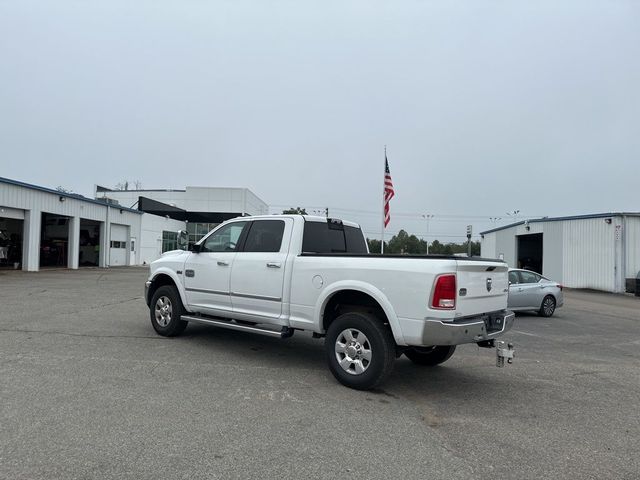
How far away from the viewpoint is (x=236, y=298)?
662cm

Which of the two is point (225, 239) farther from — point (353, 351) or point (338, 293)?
point (353, 351)

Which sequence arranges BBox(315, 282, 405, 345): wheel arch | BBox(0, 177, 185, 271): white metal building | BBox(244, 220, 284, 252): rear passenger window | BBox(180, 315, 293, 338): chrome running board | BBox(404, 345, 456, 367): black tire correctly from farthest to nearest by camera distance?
1. BBox(0, 177, 185, 271): white metal building
2. BBox(244, 220, 284, 252): rear passenger window
3. BBox(404, 345, 456, 367): black tire
4. BBox(180, 315, 293, 338): chrome running board
5. BBox(315, 282, 405, 345): wheel arch

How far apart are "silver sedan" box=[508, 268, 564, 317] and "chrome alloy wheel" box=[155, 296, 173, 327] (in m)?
9.54

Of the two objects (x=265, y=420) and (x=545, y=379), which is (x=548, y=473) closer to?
(x=265, y=420)

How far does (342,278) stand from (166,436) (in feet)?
8.15

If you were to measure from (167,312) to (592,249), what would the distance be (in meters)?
28.8

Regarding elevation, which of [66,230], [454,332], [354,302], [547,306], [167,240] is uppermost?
[66,230]

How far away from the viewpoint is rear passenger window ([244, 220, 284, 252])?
21.0 feet

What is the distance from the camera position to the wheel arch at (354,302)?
16.4 feet

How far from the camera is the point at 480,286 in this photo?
5.14 meters

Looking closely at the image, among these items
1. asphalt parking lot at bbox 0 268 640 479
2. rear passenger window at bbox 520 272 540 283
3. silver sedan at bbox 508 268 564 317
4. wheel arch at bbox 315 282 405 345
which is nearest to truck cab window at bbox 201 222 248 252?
asphalt parking lot at bbox 0 268 640 479

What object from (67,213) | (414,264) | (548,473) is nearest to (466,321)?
(414,264)

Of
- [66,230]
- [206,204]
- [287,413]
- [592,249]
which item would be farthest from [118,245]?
[287,413]

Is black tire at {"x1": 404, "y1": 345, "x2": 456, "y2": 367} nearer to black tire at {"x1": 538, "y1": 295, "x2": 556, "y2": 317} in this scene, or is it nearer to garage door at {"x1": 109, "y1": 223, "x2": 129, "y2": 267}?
black tire at {"x1": 538, "y1": 295, "x2": 556, "y2": 317}
